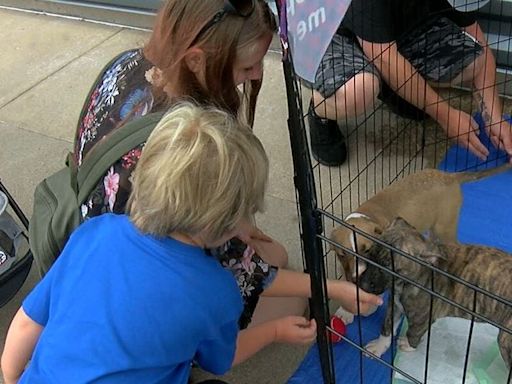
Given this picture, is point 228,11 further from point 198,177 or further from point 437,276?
point 437,276

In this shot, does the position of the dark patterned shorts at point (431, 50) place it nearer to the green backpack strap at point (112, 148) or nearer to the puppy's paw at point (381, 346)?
the puppy's paw at point (381, 346)

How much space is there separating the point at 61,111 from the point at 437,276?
2.24 meters

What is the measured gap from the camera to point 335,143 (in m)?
2.78

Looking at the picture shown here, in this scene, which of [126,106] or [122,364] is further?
[126,106]

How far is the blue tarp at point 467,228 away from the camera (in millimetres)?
2039

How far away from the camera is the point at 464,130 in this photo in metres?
2.65

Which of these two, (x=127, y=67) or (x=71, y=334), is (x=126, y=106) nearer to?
(x=127, y=67)

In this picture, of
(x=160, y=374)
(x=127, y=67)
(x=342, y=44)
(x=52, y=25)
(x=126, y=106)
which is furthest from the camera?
(x=52, y=25)

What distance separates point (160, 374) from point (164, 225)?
1.06 feet

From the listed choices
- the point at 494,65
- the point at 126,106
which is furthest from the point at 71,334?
the point at 494,65

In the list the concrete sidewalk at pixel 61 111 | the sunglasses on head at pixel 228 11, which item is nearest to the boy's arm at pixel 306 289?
the concrete sidewalk at pixel 61 111

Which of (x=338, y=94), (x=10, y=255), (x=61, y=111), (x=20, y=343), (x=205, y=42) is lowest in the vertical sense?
(x=61, y=111)

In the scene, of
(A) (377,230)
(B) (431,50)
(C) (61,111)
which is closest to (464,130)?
(B) (431,50)

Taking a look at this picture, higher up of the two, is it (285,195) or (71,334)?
(71,334)
